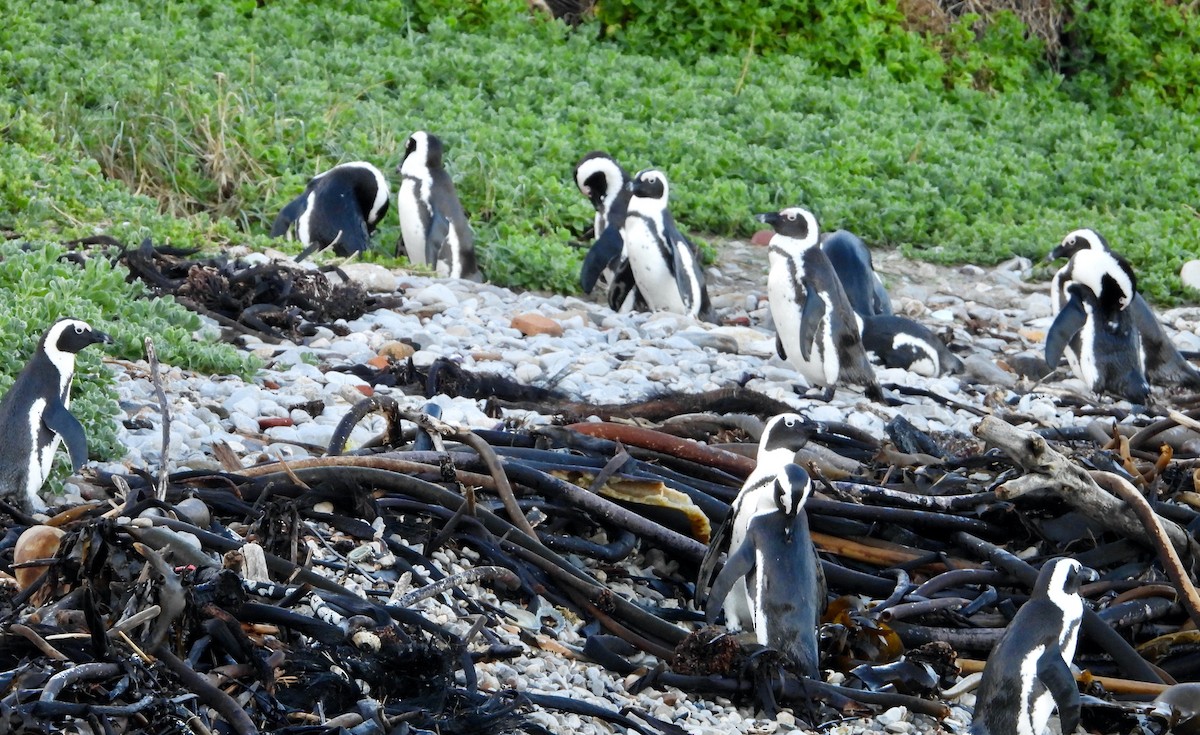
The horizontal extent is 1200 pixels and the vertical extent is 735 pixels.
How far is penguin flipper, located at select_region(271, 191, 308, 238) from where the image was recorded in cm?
847

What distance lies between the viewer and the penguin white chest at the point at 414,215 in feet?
28.8

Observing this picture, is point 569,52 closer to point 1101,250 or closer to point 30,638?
point 1101,250

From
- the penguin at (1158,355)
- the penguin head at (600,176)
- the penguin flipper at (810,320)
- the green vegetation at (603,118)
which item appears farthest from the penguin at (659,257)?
the penguin at (1158,355)

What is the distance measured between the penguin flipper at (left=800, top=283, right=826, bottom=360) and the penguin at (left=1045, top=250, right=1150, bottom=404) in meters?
1.32

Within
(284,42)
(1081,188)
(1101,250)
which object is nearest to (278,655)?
(1101,250)

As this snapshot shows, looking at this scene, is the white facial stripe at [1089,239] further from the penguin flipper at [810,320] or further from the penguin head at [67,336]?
the penguin head at [67,336]

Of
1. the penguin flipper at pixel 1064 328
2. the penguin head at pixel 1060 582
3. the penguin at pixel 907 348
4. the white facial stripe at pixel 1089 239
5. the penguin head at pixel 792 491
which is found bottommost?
the penguin at pixel 907 348

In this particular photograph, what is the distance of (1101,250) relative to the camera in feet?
25.0

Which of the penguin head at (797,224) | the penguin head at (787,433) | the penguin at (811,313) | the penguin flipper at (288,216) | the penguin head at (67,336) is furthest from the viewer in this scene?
the penguin flipper at (288,216)

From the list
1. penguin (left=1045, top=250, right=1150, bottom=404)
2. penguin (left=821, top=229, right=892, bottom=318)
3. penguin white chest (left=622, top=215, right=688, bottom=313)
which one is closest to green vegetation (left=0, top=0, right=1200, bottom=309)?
penguin white chest (left=622, top=215, right=688, bottom=313)

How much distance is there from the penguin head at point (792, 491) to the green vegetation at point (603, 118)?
4.23 meters

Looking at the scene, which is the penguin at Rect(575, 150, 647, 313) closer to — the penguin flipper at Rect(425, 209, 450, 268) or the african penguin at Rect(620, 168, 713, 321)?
the african penguin at Rect(620, 168, 713, 321)

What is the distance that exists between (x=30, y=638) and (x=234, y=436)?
186 centimetres

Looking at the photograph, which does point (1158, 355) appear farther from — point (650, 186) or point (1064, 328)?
point (650, 186)
